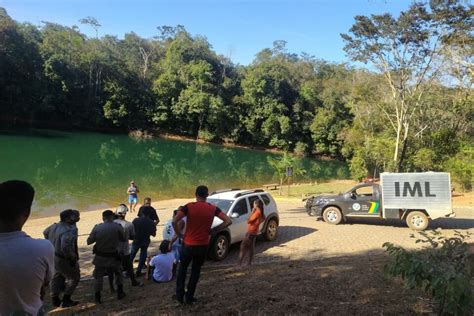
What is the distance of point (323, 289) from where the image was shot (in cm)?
644

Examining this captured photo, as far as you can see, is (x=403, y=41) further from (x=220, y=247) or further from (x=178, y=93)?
(x=178, y=93)

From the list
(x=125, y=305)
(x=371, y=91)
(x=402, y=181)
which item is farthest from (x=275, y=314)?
(x=371, y=91)

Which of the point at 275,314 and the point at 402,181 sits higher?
the point at 402,181

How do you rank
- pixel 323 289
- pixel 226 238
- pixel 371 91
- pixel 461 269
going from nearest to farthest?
1. pixel 461 269
2. pixel 323 289
3. pixel 226 238
4. pixel 371 91

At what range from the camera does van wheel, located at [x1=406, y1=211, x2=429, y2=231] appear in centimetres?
1519

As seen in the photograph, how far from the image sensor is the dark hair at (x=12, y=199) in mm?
2822

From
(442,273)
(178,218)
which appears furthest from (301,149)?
(442,273)

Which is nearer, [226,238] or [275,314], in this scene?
[275,314]

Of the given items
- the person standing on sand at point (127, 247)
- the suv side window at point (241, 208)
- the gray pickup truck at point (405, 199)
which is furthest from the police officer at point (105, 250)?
the gray pickup truck at point (405, 199)

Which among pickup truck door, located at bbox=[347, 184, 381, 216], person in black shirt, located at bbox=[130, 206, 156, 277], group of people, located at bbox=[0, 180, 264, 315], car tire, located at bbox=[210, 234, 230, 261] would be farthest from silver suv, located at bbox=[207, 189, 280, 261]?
pickup truck door, located at bbox=[347, 184, 381, 216]

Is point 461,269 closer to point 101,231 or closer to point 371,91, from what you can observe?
point 101,231

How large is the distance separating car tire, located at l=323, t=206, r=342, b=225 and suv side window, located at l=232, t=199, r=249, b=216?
531 centimetres

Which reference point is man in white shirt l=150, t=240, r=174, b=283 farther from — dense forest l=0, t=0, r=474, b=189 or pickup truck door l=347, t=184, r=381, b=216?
dense forest l=0, t=0, r=474, b=189

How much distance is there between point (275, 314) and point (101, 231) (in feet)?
11.3
